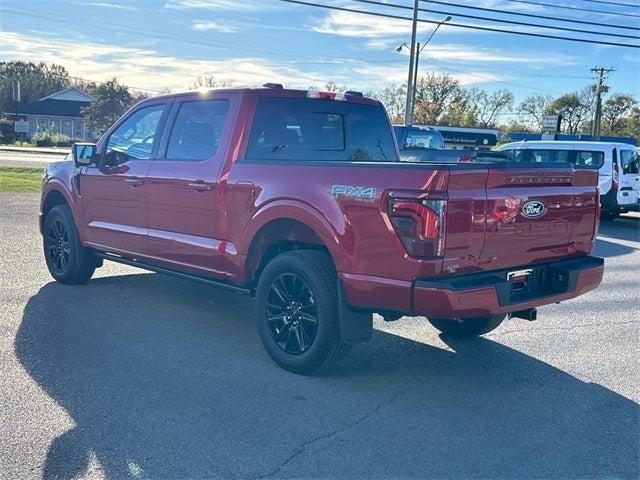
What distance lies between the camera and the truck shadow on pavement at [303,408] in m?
3.64

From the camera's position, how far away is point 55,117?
7662 cm

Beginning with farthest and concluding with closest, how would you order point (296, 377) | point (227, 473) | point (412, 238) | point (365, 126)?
point (365, 126), point (296, 377), point (412, 238), point (227, 473)

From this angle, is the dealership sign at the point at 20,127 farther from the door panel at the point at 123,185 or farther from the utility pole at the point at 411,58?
the door panel at the point at 123,185

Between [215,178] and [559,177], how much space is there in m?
→ 2.59

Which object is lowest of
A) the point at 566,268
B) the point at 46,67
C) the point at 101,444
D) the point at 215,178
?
the point at 101,444

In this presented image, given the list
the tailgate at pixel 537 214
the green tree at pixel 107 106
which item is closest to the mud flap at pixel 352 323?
the tailgate at pixel 537 214

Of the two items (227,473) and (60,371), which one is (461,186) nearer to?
(227,473)

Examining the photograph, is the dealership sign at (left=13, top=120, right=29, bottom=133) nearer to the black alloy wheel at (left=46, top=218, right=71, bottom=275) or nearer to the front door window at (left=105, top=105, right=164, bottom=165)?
the black alloy wheel at (left=46, top=218, right=71, bottom=275)

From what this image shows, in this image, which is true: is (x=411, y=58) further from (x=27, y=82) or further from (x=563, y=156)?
(x=27, y=82)

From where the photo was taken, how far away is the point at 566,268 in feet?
15.8

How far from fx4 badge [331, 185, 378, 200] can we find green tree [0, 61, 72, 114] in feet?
270

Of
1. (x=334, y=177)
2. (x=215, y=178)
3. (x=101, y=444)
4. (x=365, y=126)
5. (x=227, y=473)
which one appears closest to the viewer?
(x=227, y=473)

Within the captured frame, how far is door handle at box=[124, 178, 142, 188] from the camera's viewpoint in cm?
633

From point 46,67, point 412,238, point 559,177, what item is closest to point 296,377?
point 412,238
